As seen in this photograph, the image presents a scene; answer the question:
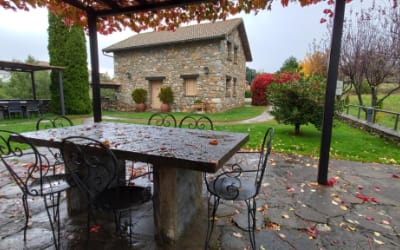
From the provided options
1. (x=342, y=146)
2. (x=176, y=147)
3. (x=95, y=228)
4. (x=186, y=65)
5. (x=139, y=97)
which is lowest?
(x=95, y=228)

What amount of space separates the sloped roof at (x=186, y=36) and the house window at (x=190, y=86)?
1927mm

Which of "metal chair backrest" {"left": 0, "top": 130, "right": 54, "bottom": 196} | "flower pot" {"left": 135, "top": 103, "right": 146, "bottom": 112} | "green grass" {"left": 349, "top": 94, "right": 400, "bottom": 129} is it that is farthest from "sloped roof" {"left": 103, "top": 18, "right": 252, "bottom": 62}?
"metal chair backrest" {"left": 0, "top": 130, "right": 54, "bottom": 196}

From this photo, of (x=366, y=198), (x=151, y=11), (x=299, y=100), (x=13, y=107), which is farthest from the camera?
(x=13, y=107)

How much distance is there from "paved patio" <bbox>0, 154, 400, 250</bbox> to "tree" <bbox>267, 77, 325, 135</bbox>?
237 centimetres

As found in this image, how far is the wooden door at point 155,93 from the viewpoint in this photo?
1230 centimetres

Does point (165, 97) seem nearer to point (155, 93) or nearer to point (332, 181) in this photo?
point (155, 93)

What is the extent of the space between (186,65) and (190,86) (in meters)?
1.08

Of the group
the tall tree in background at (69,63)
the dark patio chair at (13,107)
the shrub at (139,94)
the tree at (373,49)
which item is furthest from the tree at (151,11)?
the shrub at (139,94)

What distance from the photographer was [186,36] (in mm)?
11336

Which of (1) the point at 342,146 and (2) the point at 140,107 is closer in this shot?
(1) the point at 342,146

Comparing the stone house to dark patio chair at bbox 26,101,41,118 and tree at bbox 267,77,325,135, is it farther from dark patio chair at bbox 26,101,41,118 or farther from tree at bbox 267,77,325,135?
tree at bbox 267,77,325,135

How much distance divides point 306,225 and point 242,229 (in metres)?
0.58

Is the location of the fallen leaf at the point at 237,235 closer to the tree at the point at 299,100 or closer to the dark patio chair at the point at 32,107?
the tree at the point at 299,100

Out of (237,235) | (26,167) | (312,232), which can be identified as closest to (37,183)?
(237,235)
